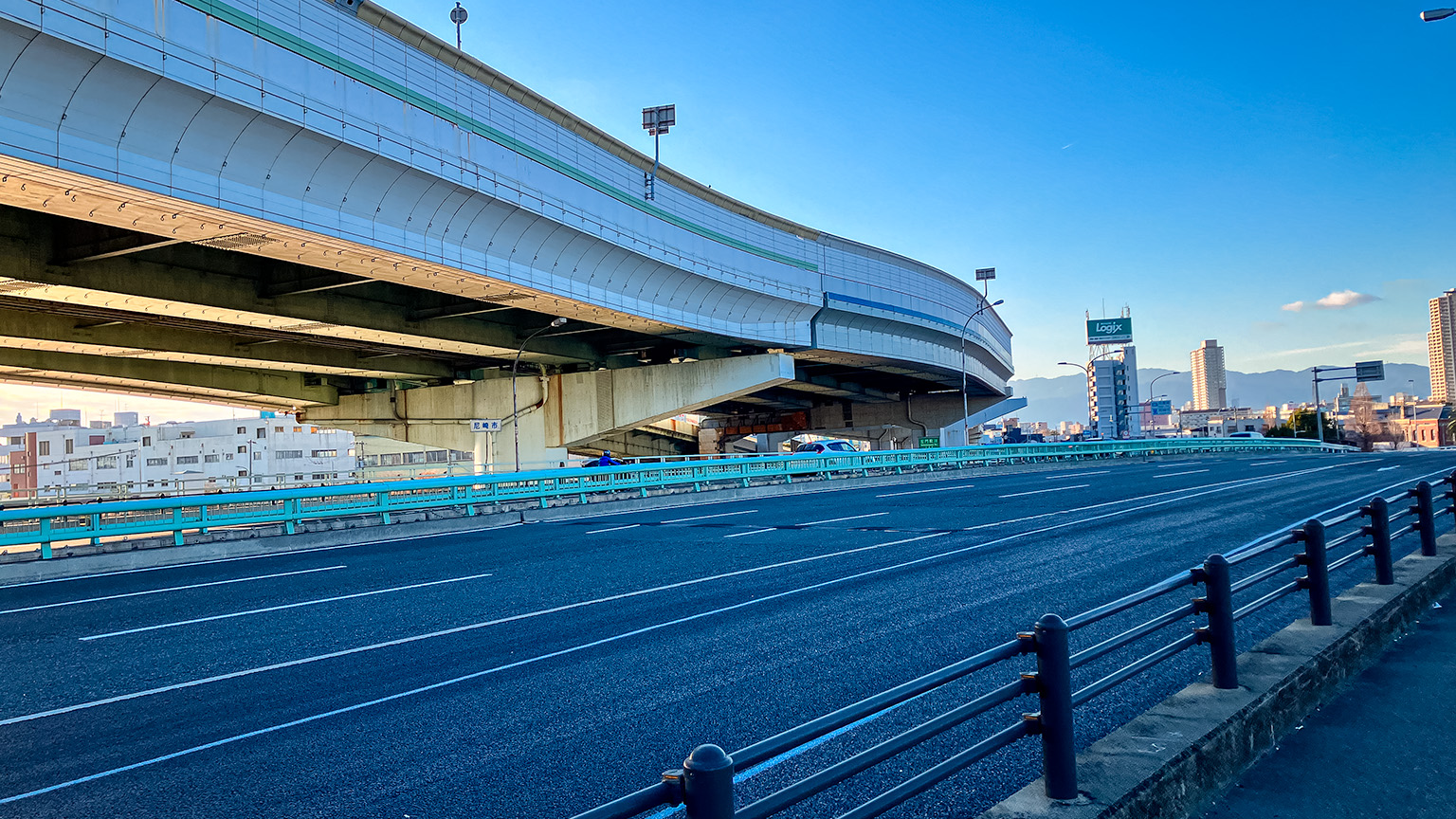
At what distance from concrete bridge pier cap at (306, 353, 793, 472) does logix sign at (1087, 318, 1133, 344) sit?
5163 inches

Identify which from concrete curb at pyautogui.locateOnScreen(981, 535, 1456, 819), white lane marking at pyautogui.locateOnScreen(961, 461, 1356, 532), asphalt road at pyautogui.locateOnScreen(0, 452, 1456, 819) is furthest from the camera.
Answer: white lane marking at pyautogui.locateOnScreen(961, 461, 1356, 532)

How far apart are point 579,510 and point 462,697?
18.7 meters

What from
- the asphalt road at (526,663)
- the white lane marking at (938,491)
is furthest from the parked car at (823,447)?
the asphalt road at (526,663)

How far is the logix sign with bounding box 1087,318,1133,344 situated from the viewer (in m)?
162

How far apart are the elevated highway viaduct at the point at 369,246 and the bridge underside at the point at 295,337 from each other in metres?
0.11

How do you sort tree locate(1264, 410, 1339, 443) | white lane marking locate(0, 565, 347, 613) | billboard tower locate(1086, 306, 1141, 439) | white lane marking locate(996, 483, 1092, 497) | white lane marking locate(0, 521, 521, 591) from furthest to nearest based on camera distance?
billboard tower locate(1086, 306, 1141, 439) → tree locate(1264, 410, 1339, 443) → white lane marking locate(996, 483, 1092, 497) → white lane marking locate(0, 521, 521, 591) → white lane marking locate(0, 565, 347, 613)

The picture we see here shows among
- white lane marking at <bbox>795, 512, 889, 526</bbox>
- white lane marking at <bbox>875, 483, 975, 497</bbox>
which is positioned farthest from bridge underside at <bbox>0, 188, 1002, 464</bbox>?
white lane marking at <bbox>795, 512, 889, 526</bbox>

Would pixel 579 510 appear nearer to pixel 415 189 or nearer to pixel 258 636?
pixel 415 189

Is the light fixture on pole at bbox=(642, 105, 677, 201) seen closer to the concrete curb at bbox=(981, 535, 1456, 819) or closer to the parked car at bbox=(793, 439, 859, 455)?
the parked car at bbox=(793, 439, 859, 455)

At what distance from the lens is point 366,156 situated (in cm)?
2189

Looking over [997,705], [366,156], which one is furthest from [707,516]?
[997,705]

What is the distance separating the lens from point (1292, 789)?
189 inches

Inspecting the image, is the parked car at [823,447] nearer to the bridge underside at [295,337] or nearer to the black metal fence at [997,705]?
the bridge underside at [295,337]

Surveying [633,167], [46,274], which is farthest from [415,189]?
[633,167]
